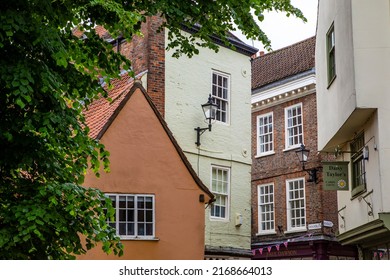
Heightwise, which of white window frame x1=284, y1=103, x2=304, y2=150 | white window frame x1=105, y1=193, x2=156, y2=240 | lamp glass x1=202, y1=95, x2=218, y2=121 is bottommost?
white window frame x1=105, y1=193, x2=156, y2=240

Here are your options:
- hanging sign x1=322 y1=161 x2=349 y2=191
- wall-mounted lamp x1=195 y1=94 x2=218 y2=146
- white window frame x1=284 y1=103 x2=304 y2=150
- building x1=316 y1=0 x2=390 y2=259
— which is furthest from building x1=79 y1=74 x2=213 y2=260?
white window frame x1=284 y1=103 x2=304 y2=150

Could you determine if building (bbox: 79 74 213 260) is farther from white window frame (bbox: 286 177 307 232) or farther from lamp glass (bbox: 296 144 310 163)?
white window frame (bbox: 286 177 307 232)

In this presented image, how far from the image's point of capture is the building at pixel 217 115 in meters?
22.8

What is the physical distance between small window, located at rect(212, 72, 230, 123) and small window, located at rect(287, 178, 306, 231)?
621cm

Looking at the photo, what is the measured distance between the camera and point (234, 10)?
1165cm

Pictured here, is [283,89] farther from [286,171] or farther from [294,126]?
[286,171]

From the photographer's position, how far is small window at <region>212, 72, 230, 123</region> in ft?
80.3

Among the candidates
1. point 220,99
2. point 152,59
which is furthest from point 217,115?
point 152,59

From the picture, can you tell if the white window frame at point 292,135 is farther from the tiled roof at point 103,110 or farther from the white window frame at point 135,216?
the white window frame at point 135,216

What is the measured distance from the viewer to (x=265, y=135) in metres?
31.1

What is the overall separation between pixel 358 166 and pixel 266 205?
46.2ft
